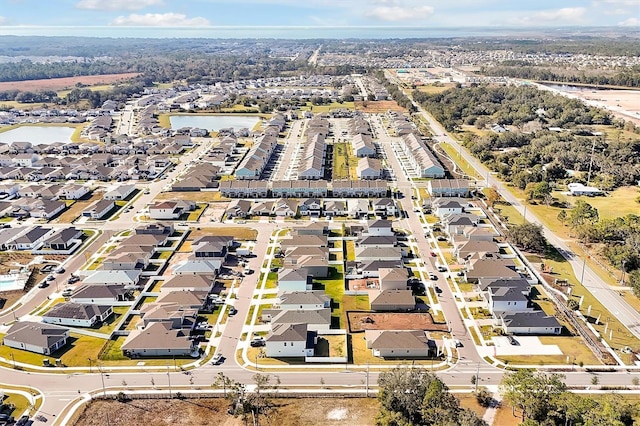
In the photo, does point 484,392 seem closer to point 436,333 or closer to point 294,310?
point 436,333

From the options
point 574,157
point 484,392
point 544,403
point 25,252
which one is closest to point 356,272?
point 484,392

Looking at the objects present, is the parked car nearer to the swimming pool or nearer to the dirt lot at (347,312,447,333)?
the dirt lot at (347,312,447,333)

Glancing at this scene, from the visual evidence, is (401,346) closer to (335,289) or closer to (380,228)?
(335,289)

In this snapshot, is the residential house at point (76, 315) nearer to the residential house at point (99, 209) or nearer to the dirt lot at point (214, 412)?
the dirt lot at point (214, 412)

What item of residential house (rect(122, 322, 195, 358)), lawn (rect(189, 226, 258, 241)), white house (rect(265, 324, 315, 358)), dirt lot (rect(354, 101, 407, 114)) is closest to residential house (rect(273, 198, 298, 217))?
lawn (rect(189, 226, 258, 241))

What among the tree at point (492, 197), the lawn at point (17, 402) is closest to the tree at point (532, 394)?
the lawn at point (17, 402)
